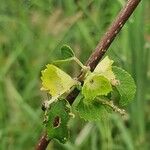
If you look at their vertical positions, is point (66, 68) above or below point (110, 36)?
below

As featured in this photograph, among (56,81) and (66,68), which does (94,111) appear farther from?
(66,68)

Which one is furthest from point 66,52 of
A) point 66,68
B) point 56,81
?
point 66,68

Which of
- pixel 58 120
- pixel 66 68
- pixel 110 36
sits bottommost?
pixel 66 68

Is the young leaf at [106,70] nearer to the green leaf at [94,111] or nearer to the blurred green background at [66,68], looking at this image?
the green leaf at [94,111]

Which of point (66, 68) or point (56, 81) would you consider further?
point (66, 68)

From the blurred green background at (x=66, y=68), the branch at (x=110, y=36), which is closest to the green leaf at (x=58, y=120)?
the branch at (x=110, y=36)

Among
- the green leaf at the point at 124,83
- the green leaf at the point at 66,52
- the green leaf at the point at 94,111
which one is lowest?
the green leaf at the point at 94,111
